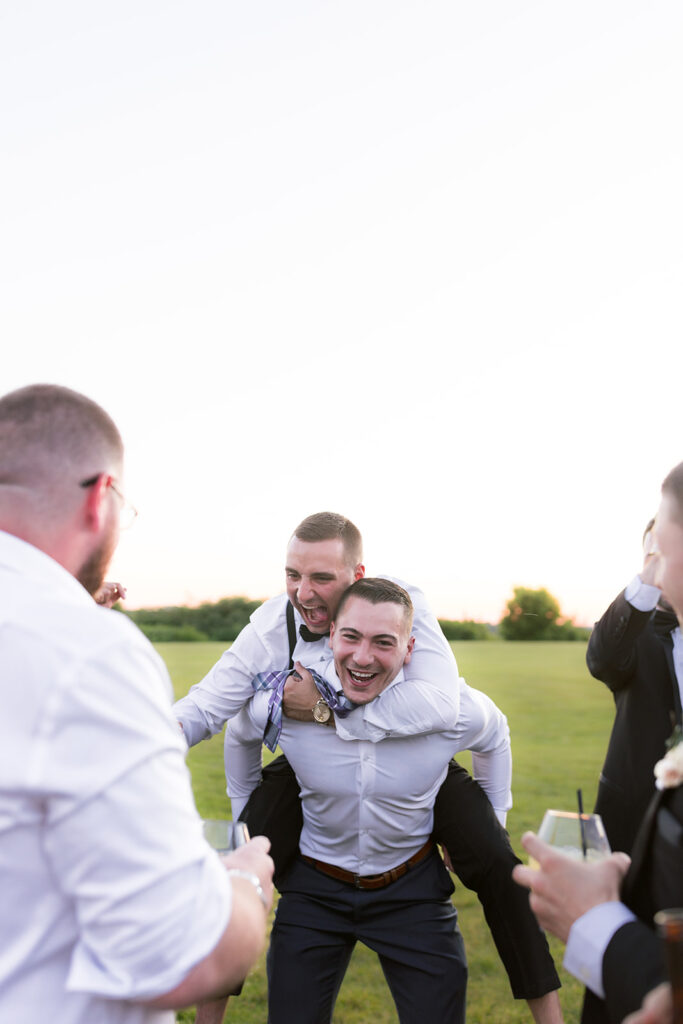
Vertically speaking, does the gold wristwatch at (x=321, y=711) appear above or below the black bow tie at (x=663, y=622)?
below

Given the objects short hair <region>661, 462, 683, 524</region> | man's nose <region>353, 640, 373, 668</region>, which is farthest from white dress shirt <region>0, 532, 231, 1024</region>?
man's nose <region>353, 640, 373, 668</region>

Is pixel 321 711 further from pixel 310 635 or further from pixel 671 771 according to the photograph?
pixel 671 771

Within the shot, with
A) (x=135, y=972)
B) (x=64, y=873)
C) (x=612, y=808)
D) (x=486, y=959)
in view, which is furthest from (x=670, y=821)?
(x=486, y=959)

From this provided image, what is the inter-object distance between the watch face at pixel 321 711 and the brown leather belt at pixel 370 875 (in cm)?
69

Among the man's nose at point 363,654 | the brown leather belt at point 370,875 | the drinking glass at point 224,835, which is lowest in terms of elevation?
the brown leather belt at point 370,875

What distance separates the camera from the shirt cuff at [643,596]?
143 inches

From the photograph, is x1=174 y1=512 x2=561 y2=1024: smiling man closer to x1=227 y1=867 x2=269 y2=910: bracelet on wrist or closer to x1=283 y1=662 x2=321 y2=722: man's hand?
x1=283 y1=662 x2=321 y2=722: man's hand

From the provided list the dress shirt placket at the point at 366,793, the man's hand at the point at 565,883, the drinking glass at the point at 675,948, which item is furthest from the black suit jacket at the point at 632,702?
the drinking glass at the point at 675,948

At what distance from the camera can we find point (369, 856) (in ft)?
12.9

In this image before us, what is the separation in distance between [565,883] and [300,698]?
2047 millimetres

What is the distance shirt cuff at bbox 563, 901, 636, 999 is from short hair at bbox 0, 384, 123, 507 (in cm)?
151

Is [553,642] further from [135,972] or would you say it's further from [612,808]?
[135,972]

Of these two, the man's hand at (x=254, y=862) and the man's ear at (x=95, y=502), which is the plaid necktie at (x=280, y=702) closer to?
the man's hand at (x=254, y=862)

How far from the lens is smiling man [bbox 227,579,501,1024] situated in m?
3.83
